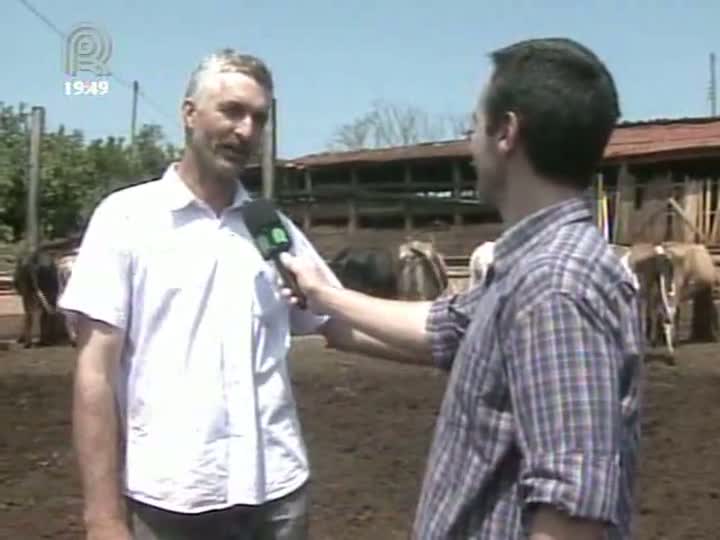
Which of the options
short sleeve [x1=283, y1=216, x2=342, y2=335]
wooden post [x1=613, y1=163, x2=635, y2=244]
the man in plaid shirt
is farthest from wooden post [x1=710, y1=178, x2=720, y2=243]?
the man in plaid shirt

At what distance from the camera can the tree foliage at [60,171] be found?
35.9 meters

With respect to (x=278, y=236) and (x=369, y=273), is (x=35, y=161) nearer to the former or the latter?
(x=369, y=273)

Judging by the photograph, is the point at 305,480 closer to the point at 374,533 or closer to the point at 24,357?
the point at 374,533

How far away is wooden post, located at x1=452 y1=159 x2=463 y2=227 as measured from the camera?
27.6m

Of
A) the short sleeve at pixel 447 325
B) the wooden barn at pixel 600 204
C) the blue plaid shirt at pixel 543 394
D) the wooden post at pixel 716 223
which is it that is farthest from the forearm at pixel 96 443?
the wooden post at pixel 716 223

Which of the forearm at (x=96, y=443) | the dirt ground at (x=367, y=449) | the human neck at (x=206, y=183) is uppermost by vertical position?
the human neck at (x=206, y=183)

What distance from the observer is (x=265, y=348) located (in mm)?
3713

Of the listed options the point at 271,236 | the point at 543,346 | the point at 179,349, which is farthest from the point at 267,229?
the point at 543,346

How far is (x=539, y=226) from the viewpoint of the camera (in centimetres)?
250

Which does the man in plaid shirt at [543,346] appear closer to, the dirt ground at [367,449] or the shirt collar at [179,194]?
the shirt collar at [179,194]

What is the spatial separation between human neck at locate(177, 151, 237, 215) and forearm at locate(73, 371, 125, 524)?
498 mm

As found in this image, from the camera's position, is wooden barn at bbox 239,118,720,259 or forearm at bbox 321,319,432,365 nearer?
forearm at bbox 321,319,432,365

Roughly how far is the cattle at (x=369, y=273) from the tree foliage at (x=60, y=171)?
13141 millimetres

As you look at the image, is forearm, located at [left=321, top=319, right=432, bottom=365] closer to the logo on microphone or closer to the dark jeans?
the logo on microphone
